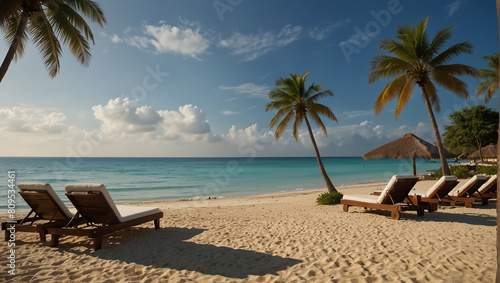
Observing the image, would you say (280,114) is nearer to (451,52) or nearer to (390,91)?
(390,91)

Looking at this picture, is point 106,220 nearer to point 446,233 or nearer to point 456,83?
point 446,233

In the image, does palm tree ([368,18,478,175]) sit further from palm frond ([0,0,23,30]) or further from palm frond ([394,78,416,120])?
palm frond ([0,0,23,30])

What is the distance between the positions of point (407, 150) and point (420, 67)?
6670 mm

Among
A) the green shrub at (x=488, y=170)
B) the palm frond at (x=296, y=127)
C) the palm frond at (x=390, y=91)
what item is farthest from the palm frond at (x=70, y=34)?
the green shrub at (x=488, y=170)

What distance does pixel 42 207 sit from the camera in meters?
4.67

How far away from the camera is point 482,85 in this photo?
2083cm

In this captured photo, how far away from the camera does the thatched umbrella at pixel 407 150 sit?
15.7 m

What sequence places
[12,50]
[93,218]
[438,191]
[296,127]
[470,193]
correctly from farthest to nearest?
[296,127] < [470,193] < [438,191] < [12,50] < [93,218]

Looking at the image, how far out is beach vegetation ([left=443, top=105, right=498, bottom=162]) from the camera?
27578 millimetres

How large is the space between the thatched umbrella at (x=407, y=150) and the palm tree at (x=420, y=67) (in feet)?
14.7

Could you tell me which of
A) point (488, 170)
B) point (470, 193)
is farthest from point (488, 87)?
point (470, 193)

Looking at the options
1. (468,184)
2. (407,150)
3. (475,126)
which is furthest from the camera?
(475,126)

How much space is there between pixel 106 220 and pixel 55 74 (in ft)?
22.9

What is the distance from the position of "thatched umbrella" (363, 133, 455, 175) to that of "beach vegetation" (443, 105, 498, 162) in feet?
50.9
